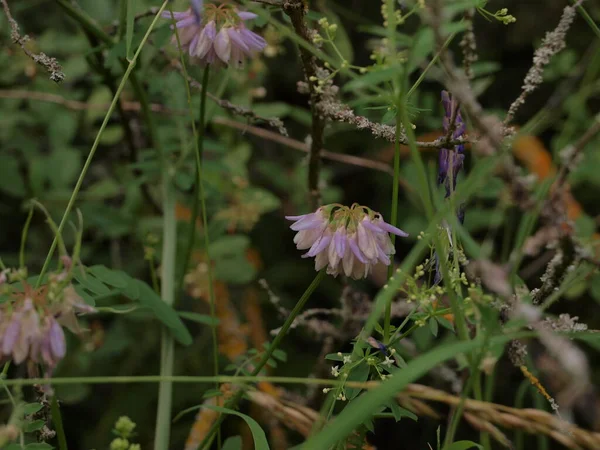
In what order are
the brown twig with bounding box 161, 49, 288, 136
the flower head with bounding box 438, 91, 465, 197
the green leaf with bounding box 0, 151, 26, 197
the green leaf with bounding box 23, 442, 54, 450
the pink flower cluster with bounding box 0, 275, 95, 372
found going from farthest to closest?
the green leaf with bounding box 0, 151, 26, 197 → the brown twig with bounding box 161, 49, 288, 136 → the flower head with bounding box 438, 91, 465, 197 → the green leaf with bounding box 23, 442, 54, 450 → the pink flower cluster with bounding box 0, 275, 95, 372

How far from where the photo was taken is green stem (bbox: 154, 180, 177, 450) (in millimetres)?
1114

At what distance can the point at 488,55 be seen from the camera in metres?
2.25

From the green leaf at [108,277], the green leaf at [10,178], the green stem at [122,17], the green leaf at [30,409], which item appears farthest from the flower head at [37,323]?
the green leaf at [10,178]

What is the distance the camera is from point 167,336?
122 cm

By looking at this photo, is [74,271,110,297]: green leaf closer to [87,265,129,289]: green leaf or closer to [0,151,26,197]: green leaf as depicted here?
[87,265,129,289]: green leaf

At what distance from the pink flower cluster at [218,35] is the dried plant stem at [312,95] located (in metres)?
0.06

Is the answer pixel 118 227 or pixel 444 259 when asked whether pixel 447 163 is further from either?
pixel 118 227

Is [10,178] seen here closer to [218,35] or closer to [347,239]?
[218,35]

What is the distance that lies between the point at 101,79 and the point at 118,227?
43 cm

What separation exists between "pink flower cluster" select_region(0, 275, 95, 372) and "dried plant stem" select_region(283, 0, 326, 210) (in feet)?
1.26

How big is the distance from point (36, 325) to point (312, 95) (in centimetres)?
54

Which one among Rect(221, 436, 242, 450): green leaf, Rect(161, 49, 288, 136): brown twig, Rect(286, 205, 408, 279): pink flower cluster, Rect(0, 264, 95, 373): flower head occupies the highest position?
Rect(161, 49, 288, 136): brown twig

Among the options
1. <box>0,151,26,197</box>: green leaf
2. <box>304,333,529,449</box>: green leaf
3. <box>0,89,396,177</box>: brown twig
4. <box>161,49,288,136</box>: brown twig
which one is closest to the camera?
<box>304,333,529,449</box>: green leaf

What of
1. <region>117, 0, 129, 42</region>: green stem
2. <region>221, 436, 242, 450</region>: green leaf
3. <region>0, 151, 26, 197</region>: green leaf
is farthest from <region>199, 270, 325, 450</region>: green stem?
<region>0, 151, 26, 197</region>: green leaf
